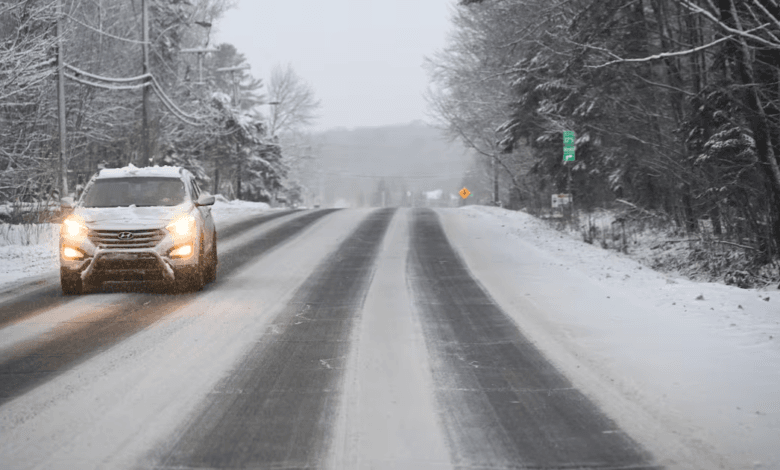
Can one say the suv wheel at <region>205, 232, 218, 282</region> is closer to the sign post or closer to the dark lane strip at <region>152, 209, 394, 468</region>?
the dark lane strip at <region>152, 209, 394, 468</region>

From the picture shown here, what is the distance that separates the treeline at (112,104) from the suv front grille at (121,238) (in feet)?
28.8

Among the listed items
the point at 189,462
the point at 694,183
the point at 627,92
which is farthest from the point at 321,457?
the point at 627,92

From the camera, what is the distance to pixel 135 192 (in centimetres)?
1077

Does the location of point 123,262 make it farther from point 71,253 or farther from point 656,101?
point 656,101

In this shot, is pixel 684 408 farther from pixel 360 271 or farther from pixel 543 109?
pixel 543 109

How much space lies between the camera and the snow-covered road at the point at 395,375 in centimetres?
398

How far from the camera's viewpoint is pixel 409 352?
6348 millimetres

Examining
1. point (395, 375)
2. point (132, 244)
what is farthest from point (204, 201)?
point (395, 375)

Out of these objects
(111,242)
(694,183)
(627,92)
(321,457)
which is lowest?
(321,457)

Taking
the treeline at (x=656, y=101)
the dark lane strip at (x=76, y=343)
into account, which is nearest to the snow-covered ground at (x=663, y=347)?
the treeline at (x=656, y=101)

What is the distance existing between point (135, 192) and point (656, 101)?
15530mm

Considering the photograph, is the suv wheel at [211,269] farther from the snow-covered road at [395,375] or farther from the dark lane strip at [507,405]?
the dark lane strip at [507,405]

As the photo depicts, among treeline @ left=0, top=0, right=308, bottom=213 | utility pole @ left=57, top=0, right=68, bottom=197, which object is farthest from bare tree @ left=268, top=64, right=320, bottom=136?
utility pole @ left=57, top=0, right=68, bottom=197

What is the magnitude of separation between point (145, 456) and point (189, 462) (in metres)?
0.28
